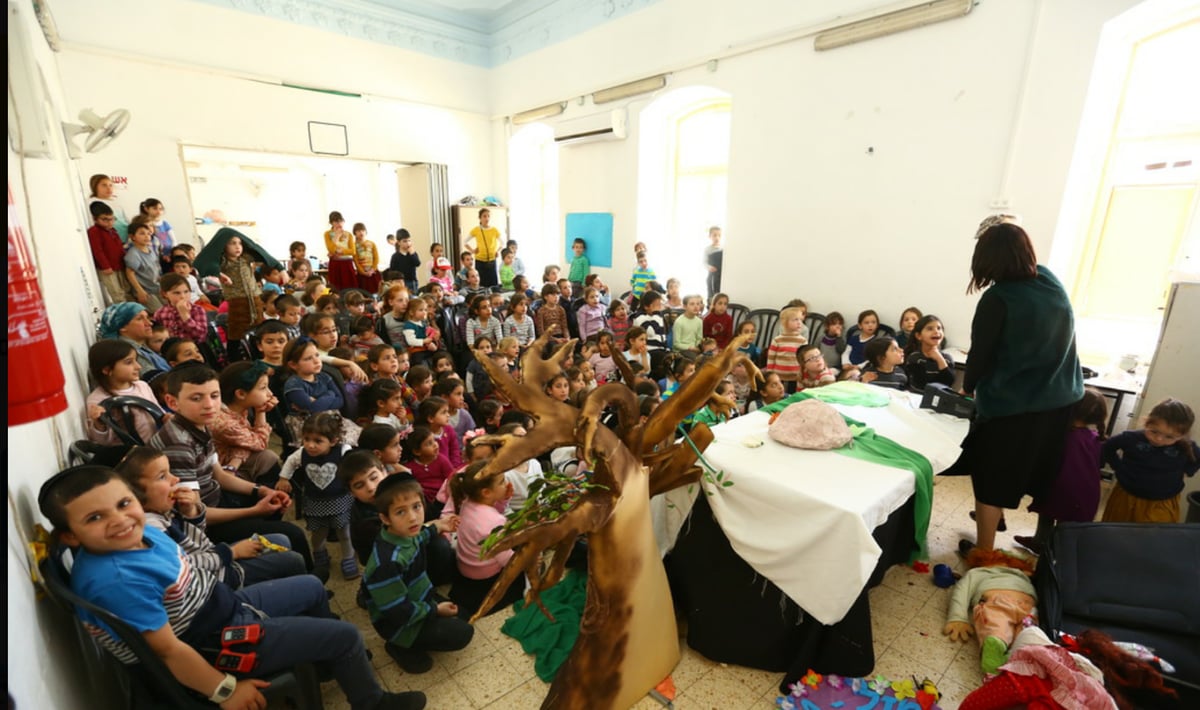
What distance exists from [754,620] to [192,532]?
2.00m

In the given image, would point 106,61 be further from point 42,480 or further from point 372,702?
point 372,702

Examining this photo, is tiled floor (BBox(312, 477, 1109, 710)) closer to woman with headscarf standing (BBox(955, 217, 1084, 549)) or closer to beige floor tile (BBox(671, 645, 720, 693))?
beige floor tile (BBox(671, 645, 720, 693))

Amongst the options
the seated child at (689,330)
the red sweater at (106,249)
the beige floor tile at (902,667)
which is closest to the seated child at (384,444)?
the beige floor tile at (902,667)

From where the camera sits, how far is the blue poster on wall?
24.8 feet

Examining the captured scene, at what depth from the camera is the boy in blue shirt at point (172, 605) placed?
4.11 feet

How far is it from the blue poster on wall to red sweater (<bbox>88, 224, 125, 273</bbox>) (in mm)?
5225

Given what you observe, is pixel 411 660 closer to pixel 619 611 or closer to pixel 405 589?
pixel 405 589

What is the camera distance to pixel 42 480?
4.90 ft

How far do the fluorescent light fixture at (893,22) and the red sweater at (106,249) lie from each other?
6.52m

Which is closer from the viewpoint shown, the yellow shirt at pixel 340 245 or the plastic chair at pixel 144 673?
the plastic chair at pixel 144 673

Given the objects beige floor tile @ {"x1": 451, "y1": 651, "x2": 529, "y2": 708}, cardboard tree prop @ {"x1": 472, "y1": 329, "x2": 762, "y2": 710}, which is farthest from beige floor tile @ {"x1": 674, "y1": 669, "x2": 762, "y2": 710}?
beige floor tile @ {"x1": 451, "y1": 651, "x2": 529, "y2": 708}

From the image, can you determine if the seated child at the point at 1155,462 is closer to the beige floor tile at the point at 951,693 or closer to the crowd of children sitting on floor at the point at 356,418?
the crowd of children sitting on floor at the point at 356,418

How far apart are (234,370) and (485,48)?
25.9 feet

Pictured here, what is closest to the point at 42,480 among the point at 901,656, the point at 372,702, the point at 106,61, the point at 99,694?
the point at 99,694
